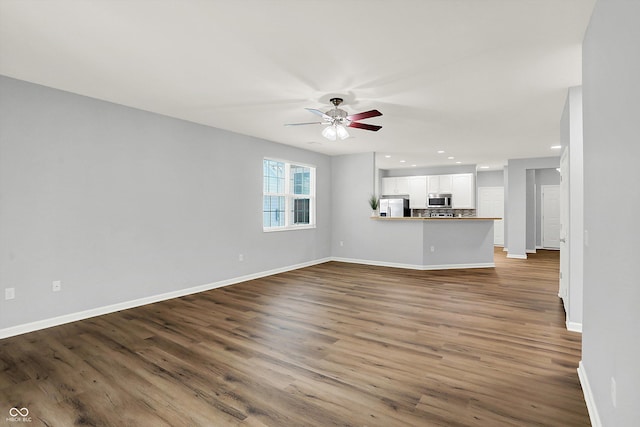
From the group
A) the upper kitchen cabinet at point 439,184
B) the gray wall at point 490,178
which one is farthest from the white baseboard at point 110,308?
the gray wall at point 490,178

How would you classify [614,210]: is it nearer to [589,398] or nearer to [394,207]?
[589,398]

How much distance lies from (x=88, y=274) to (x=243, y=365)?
95.1 inches

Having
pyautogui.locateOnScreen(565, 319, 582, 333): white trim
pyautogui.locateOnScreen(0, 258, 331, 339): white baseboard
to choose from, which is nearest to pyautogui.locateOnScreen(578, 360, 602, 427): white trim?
pyautogui.locateOnScreen(565, 319, 582, 333): white trim

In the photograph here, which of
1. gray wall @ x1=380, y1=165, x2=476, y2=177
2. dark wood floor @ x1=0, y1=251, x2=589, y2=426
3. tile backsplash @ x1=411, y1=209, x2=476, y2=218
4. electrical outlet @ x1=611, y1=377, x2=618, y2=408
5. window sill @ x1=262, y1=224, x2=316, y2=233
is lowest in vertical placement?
dark wood floor @ x1=0, y1=251, x2=589, y2=426

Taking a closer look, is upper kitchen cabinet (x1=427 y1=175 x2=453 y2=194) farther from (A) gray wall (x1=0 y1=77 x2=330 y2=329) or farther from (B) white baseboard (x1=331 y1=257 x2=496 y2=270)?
(A) gray wall (x1=0 y1=77 x2=330 y2=329)

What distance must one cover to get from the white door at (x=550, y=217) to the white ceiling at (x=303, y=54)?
646 cm

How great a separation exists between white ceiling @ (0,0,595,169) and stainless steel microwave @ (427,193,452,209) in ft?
16.8

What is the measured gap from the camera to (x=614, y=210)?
158 centimetres

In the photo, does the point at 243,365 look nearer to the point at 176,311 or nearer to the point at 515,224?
the point at 176,311

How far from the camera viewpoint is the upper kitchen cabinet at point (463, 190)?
952 cm

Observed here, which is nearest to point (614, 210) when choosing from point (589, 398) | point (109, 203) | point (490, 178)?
point (589, 398)

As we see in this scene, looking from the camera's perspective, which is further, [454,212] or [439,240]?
[454,212]

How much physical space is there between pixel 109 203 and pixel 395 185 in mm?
8394

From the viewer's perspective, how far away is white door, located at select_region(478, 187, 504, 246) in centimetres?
1062
